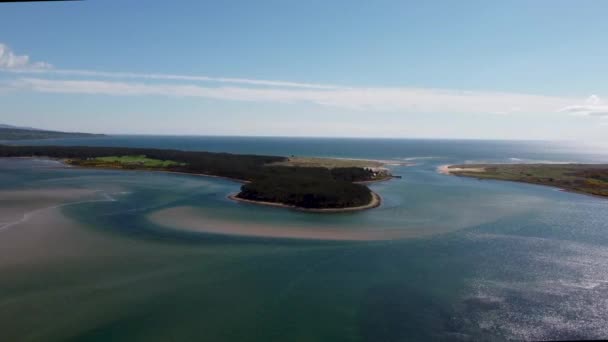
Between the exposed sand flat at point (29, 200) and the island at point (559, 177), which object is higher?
the island at point (559, 177)

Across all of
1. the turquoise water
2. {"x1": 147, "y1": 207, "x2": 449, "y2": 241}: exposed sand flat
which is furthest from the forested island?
{"x1": 147, "y1": 207, "x2": 449, "y2": 241}: exposed sand flat

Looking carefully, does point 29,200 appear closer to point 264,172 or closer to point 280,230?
point 280,230

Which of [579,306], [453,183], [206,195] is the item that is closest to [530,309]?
[579,306]

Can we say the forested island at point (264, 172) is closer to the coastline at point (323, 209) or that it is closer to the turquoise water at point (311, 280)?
the coastline at point (323, 209)

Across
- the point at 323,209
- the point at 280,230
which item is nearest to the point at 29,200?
the point at 280,230

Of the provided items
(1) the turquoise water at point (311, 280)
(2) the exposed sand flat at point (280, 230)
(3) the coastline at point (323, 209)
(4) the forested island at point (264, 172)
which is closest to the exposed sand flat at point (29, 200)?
(1) the turquoise water at point (311, 280)
